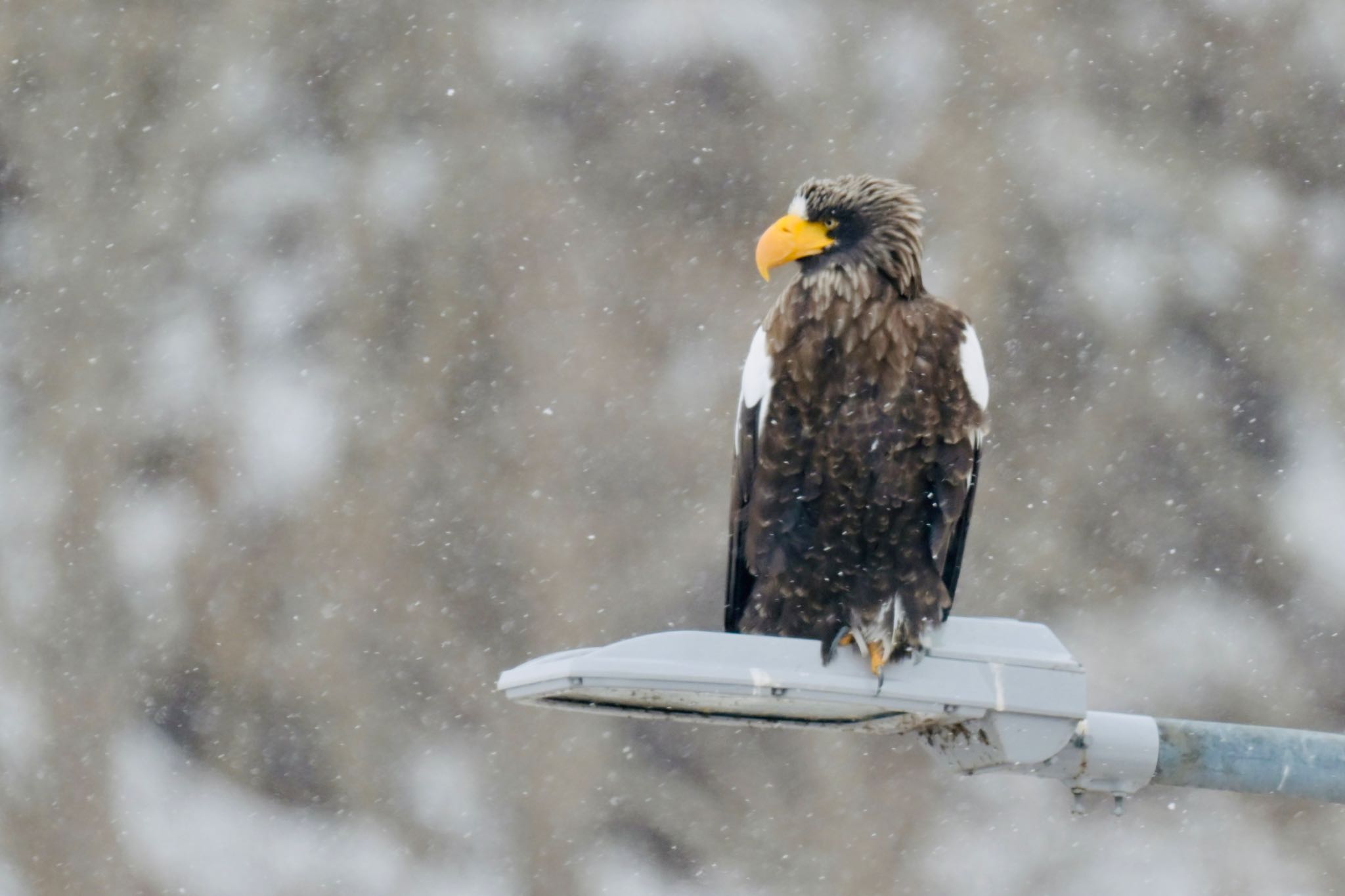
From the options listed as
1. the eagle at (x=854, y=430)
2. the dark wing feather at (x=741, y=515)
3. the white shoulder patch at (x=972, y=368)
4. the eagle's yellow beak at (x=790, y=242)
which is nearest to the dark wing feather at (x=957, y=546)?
the eagle at (x=854, y=430)

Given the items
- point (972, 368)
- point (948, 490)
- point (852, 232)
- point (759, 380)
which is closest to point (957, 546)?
point (948, 490)

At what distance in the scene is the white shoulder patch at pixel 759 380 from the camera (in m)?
2.72

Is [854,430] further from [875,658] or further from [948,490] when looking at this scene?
[875,658]

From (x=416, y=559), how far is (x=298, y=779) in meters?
1.23

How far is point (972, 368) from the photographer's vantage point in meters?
2.68

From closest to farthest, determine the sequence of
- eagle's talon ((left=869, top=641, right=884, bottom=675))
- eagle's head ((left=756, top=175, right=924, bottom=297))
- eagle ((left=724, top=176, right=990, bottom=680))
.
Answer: eagle's talon ((left=869, top=641, right=884, bottom=675))
eagle ((left=724, top=176, right=990, bottom=680))
eagle's head ((left=756, top=175, right=924, bottom=297))

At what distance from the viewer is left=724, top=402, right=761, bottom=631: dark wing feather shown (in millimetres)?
2795

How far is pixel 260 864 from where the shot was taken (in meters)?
7.72

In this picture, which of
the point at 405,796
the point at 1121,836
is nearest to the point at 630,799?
the point at 405,796

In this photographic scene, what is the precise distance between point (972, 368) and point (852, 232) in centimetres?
33

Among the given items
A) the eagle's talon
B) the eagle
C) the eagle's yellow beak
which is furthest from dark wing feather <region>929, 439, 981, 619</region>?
the eagle's yellow beak

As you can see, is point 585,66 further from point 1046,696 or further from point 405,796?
point 1046,696

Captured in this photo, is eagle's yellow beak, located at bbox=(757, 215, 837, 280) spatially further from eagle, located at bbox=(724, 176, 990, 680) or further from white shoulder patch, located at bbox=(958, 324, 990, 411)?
white shoulder patch, located at bbox=(958, 324, 990, 411)

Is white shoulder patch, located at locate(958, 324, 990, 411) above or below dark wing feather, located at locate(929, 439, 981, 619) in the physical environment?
above
